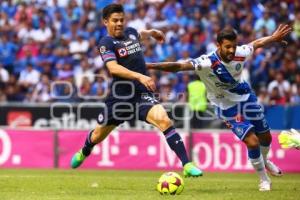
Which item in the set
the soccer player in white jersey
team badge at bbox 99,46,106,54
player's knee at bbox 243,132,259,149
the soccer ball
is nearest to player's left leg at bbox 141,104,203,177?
Result: the soccer ball

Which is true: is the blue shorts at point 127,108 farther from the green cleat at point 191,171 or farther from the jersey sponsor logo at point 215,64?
the green cleat at point 191,171

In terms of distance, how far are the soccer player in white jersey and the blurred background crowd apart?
803 centimetres

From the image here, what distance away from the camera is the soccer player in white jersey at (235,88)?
11812 millimetres

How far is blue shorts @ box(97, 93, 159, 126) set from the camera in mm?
12117

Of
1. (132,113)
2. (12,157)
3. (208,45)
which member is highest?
(208,45)

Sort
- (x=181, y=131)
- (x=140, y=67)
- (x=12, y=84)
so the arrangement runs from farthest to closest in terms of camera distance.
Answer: (x=12, y=84) < (x=181, y=131) < (x=140, y=67)

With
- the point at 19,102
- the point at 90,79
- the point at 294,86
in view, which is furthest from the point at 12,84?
the point at 294,86

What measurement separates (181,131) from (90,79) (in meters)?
3.75

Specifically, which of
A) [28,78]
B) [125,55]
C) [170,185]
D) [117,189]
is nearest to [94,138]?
[117,189]

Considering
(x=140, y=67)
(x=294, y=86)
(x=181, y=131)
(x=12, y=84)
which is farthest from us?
(x=12, y=84)

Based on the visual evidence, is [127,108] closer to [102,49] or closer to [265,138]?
[102,49]

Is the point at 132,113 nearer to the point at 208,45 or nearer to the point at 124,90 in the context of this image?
the point at 124,90

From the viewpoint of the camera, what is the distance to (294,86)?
71.5 feet

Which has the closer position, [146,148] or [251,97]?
[251,97]
